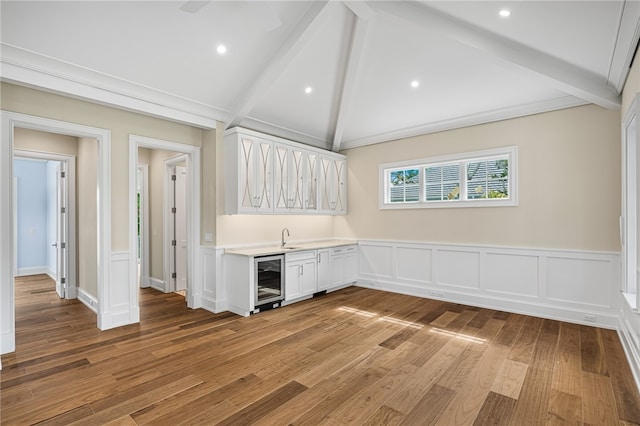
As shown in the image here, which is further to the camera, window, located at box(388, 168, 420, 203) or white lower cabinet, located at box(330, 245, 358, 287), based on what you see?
white lower cabinet, located at box(330, 245, 358, 287)

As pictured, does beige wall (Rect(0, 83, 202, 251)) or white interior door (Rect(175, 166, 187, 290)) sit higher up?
beige wall (Rect(0, 83, 202, 251))

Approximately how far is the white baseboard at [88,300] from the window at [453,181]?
187 inches

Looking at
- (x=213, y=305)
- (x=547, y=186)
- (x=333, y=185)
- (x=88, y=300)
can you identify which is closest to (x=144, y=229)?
(x=88, y=300)

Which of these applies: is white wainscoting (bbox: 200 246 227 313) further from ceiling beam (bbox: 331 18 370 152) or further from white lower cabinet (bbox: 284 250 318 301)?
ceiling beam (bbox: 331 18 370 152)

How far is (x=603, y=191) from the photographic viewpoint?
3.82 metres

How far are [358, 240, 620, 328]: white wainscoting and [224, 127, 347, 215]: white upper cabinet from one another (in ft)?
4.40

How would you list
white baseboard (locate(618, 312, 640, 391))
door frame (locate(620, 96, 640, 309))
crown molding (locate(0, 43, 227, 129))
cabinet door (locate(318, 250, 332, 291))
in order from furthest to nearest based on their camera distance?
cabinet door (locate(318, 250, 332, 291)), door frame (locate(620, 96, 640, 309)), crown molding (locate(0, 43, 227, 129)), white baseboard (locate(618, 312, 640, 391))

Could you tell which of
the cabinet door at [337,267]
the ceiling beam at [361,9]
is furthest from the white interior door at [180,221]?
the ceiling beam at [361,9]

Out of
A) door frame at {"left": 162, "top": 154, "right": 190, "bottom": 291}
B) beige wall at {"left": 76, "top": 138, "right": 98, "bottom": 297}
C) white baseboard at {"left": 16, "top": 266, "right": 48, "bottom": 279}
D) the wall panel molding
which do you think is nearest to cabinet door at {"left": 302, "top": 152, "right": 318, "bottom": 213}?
door frame at {"left": 162, "top": 154, "right": 190, "bottom": 291}

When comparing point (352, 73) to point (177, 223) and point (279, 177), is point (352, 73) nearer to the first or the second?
point (279, 177)

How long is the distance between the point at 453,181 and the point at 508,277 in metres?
1.61

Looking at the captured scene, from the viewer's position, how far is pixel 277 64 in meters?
3.73

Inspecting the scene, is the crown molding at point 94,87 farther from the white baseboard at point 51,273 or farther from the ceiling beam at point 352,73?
the white baseboard at point 51,273

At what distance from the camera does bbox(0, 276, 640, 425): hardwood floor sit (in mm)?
2217
